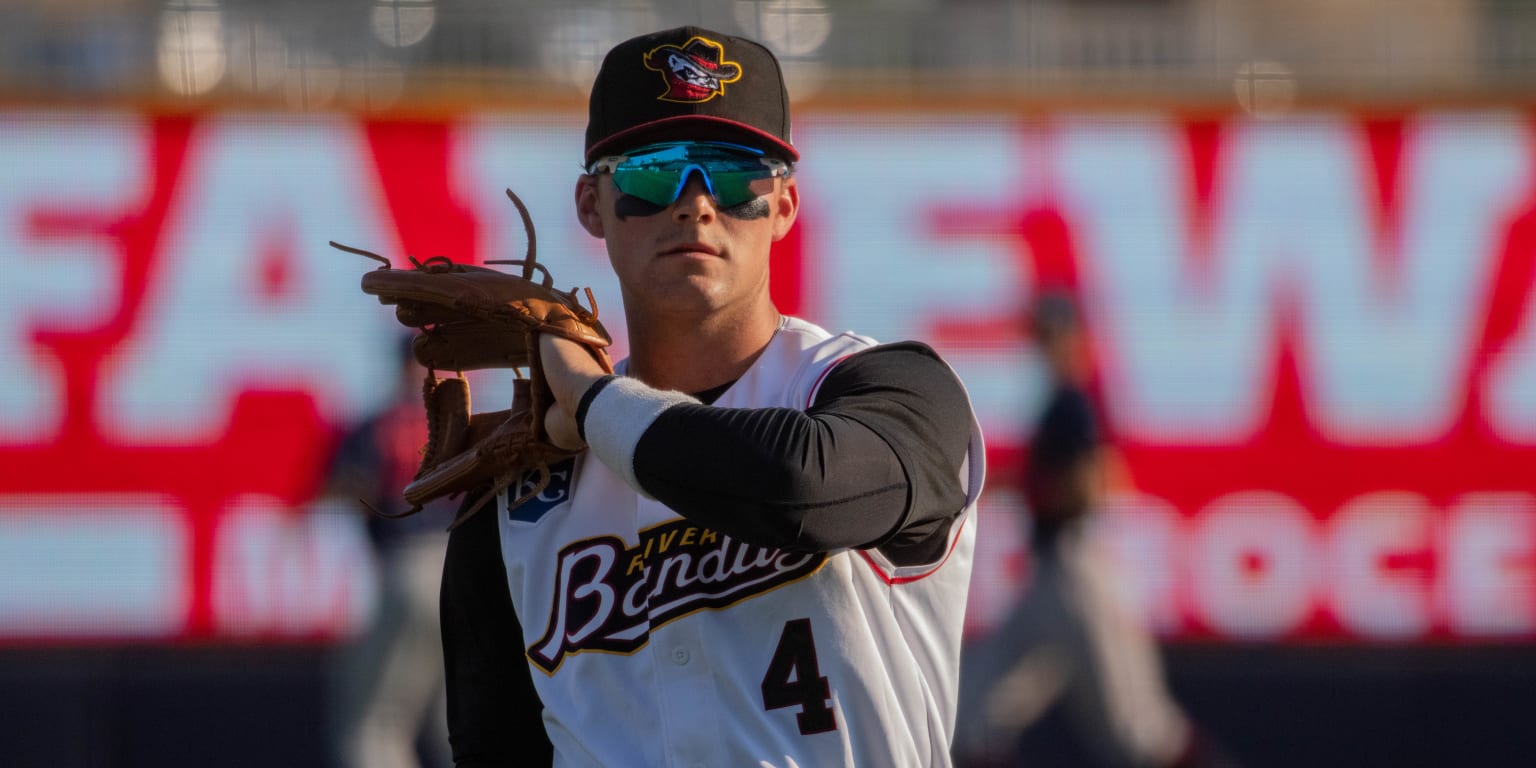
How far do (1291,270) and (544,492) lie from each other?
4.98 m

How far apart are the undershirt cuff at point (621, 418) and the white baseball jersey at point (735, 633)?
0.18 m

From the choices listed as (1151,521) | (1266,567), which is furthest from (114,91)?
(1266,567)

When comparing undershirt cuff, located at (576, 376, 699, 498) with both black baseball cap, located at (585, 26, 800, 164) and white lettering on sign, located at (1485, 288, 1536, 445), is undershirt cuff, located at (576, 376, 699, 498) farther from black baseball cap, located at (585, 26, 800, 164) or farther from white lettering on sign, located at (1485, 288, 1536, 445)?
white lettering on sign, located at (1485, 288, 1536, 445)

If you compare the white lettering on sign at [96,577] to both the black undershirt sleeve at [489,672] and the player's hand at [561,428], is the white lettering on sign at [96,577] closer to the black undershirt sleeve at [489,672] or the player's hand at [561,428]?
the black undershirt sleeve at [489,672]

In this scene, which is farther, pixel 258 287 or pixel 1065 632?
pixel 258 287

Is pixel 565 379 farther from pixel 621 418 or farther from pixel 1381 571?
pixel 1381 571

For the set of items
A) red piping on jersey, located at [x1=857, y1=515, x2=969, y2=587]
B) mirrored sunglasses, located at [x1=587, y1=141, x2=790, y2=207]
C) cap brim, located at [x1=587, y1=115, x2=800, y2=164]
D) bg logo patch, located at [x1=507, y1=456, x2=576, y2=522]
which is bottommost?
red piping on jersey, located at [x1=857, y1=515, x2=969, y2=587]

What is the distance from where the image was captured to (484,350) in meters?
2.34

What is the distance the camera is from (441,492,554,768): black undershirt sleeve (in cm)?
225

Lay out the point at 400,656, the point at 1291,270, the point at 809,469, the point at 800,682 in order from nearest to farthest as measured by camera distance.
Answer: the point at 809,469 → the point at 800,682 → the point at 400,656 → the point at 1291,270

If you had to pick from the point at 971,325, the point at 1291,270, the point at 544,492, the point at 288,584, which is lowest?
the point at 288,584

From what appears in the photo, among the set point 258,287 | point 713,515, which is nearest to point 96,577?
point 258,287

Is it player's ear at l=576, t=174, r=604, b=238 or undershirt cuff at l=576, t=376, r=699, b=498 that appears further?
player's ear at l=576, t=174, r=604, b=238

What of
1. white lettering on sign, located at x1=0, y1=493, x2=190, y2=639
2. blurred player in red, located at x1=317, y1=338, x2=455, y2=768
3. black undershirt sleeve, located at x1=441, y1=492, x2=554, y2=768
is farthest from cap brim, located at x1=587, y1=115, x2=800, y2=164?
white lettering on sign, located at x1=0, y1=493, x2=190, y2=639
